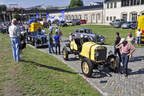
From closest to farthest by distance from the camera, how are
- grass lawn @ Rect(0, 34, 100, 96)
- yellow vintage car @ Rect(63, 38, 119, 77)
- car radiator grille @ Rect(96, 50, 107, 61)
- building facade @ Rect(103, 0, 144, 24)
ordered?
grass lawn @ Rect(0, 34, 100, 96)
yellow vintage car @ Rect(63, 38, 119, 77)
car radiator grille @ Rect(96, 50, 107, 61)
building facade @ Rect(103, 0, 144, 24)

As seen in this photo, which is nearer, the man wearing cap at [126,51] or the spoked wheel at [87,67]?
the spoked wheel at [87,67]

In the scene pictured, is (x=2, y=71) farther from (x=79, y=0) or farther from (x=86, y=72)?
(x=79, y=0)

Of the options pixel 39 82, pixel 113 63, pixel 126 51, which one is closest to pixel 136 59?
pixel 113 63

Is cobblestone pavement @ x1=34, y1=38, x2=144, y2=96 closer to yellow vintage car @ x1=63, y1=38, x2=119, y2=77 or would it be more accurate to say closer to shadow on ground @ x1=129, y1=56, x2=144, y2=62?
yellow vintage car @ x1=63, y1=38, x2=119, y2=77

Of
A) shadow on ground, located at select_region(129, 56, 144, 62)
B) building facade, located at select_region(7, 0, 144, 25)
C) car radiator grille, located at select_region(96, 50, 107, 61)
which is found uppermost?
building facade, located at select_region(7, 0, 144, 25)

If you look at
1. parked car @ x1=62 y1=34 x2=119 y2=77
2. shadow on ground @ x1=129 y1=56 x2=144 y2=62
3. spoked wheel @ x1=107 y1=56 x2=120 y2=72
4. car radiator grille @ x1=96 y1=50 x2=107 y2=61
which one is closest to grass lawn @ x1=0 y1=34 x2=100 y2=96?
parked car @ x1=62 y1=34 x2=119 y2=77

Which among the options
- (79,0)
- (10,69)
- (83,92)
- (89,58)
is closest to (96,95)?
(83,92)

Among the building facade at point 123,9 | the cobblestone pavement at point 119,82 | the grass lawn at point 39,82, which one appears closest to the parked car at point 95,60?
the cobblestone pavement at point 119,82

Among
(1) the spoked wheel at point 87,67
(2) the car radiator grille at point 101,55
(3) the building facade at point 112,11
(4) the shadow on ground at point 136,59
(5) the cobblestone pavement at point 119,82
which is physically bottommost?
(5) the cobblestone pavement at point 119,82

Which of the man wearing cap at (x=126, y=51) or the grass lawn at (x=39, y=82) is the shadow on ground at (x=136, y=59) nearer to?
the man wearing cap at (x=126, y=51)

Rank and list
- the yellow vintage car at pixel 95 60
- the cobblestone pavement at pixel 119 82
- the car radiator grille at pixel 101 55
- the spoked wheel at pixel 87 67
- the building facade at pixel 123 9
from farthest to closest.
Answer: the building facade at pixel 123 9, the car radiator grille at pixel 101 55, the yellow vintage car at pixel 95 60, the spoked wheel at pixel 87 67, the cobblestone pavement at pixel 119 82

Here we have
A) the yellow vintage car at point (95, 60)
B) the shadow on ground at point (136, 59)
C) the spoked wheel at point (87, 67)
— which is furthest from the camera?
the shadow on ground at point (136, 59)

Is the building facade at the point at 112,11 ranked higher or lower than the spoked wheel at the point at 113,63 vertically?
higher

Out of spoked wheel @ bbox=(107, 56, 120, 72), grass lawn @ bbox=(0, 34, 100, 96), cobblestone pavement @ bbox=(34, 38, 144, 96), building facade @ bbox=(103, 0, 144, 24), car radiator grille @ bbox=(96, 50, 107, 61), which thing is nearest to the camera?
grass lawn @ bbox=(0, 34, 100, 96)
